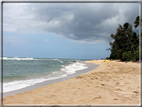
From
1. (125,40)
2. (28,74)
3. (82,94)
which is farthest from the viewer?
(125,40)

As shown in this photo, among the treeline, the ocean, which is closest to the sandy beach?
the ocean

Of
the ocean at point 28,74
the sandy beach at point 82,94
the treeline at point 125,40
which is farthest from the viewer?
the treeline at point 125,40

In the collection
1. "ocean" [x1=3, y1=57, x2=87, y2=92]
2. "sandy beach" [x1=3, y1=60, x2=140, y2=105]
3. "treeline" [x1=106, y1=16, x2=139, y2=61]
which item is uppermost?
"treeline" [x1=106, y1=16, x2=139, y2=61]

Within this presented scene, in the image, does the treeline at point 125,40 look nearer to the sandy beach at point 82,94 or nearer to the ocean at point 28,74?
the ocean at point 28,74

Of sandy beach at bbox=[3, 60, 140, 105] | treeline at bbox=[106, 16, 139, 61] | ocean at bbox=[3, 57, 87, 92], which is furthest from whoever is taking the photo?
treeline at bbox=[106, 16, 139, 61]

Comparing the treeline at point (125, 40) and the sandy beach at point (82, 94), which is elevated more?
the treeline at point (125, 40)

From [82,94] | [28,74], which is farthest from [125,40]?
[82,94]

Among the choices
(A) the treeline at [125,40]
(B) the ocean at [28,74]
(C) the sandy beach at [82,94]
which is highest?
(A) the treeline at [125,40]

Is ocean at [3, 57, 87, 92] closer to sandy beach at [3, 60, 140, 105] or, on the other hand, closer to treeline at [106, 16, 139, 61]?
sandy beach at [3, 60, 140, 105]

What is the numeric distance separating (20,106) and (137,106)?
12.1ft

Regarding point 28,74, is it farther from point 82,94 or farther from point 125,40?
point 125,40

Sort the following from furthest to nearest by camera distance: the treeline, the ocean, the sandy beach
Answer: the treeline → the ocean → the sandy beach

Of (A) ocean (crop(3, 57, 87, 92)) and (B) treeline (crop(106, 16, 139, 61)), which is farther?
(B) treeline (crop(106, 16, 139, 61))

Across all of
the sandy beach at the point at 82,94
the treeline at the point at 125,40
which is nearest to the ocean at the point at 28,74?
the sandy beach at the point at 82,94
